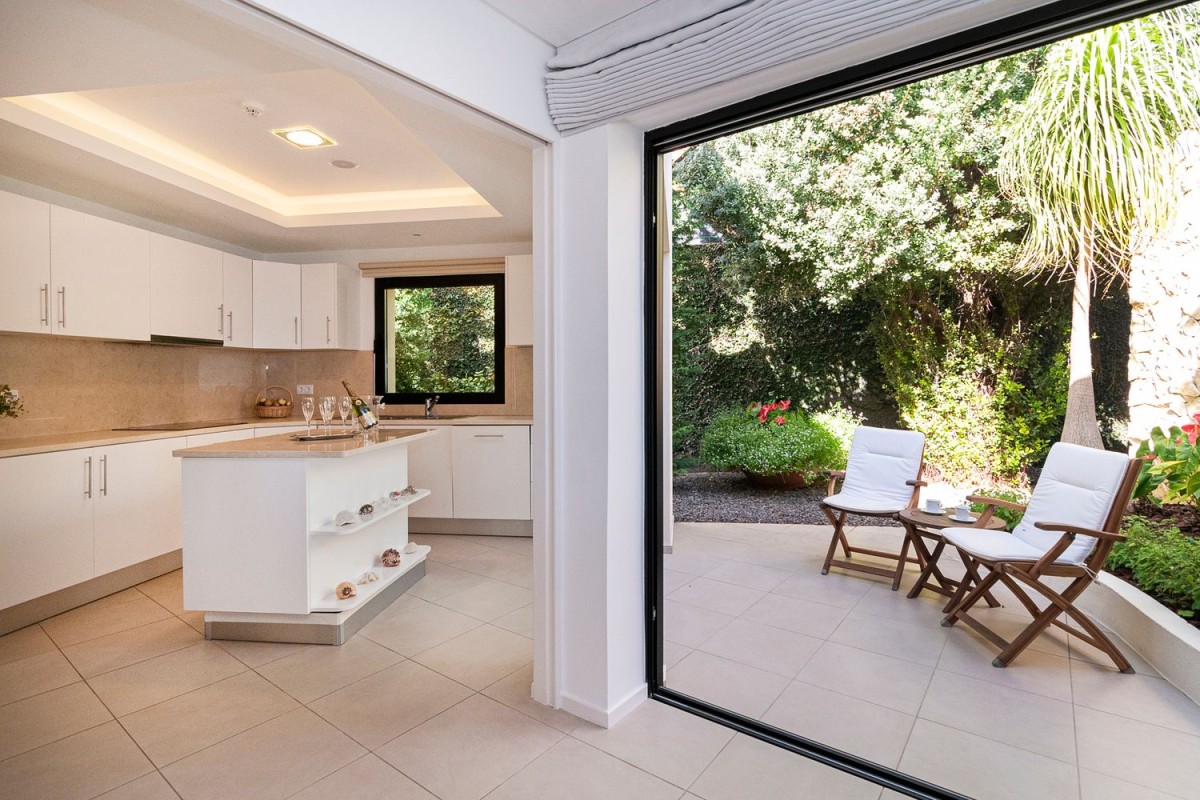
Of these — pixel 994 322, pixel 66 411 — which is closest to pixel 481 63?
pixel 994 322

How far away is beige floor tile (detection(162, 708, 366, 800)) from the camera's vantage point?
1.73m

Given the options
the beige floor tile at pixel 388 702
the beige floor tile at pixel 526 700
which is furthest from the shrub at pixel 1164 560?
the beige floor tile at pixel 388 702

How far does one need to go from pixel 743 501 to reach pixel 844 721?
0.84m

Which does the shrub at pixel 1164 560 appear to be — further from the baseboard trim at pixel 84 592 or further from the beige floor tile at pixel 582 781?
the baseboard trim at pixel 84 592

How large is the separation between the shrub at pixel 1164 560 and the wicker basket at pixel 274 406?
214 inches

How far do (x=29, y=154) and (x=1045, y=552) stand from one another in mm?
4886

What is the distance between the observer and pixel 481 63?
188cm

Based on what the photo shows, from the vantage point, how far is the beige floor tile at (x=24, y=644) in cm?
259

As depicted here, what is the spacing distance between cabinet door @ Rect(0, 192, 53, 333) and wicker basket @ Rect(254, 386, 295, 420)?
181 cm

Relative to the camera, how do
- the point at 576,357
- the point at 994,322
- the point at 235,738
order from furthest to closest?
the point at 576,357 < the point at 235,738 < the point at 994,322

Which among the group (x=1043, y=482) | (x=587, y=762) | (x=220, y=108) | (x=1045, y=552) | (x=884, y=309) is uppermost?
(x=220, y=108)

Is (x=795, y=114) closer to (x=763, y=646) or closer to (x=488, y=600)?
(x=763, y=646)

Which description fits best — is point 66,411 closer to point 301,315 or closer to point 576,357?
point 301,315

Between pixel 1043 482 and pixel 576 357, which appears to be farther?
pixel 576 357
